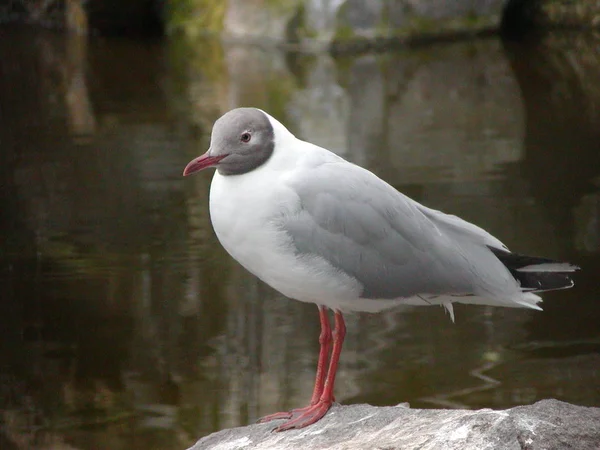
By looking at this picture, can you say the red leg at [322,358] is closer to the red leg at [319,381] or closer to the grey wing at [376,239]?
the red leg at [319,381]

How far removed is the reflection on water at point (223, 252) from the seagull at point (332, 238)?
112cm

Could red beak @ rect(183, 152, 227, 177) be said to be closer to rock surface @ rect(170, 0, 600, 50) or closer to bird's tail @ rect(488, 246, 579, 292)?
bird's tail @ rect(488, 246, 579, 292)

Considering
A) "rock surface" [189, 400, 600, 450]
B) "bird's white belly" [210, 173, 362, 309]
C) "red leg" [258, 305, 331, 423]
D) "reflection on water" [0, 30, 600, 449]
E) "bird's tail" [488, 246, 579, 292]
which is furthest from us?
"reflection on water" [0, 30, 600, 449]

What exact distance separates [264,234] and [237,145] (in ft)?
0.81

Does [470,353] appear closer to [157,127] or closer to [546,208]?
[546,208]

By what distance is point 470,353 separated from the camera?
445 cm

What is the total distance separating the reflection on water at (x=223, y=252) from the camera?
13.6 feet

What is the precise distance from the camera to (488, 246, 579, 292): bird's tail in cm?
295

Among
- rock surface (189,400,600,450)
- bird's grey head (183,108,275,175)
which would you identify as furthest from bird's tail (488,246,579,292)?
bird's grey head (183,108,275,175)

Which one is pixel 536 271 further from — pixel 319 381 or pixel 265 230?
pixel 265 230

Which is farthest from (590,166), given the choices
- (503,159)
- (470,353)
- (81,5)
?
(81,5)

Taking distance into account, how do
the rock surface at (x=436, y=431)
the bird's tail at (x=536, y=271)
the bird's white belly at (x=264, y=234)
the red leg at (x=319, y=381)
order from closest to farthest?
the rock surface at (x=436, y=431) < the bird's white belly at (x=264, y=234) < the bird's tail at (x=536, y=271) < the red leg at (x=319, y=381)

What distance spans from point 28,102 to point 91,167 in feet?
8.99

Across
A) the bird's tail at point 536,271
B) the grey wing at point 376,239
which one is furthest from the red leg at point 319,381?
the bird's tail at point 536,271
